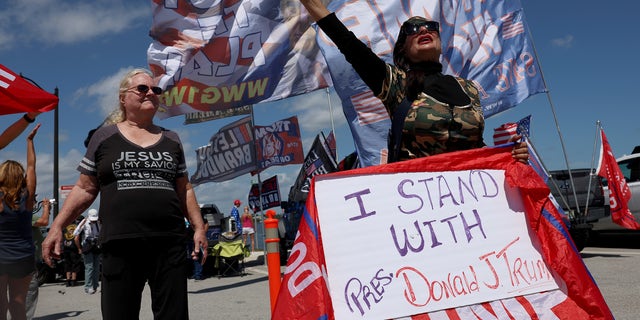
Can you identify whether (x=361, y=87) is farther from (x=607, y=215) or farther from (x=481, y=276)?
(x=607, y=215)

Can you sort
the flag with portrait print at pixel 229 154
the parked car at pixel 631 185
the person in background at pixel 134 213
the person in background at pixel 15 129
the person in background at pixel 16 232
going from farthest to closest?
the flag with portrait print at pixel 229 154, the parked car at pixel 631 185, the person in background at pixel 16 232, the person in background at pixel 15 129, the person in background at pixel 134 213

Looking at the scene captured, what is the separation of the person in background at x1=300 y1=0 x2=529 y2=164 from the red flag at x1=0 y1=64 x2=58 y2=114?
3.21 metres

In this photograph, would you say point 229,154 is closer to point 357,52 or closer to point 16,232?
point 16,232

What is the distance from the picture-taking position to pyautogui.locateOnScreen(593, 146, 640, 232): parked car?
10.9 m

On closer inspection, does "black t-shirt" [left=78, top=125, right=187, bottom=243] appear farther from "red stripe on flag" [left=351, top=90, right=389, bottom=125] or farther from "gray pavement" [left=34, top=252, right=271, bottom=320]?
"red stripe on flag" [left=351, top=90, right=389, bottom=125]

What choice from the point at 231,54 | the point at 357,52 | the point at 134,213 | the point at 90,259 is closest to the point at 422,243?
the point at 357,52

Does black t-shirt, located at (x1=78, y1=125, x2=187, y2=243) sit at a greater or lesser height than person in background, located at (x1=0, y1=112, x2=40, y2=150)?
lesser

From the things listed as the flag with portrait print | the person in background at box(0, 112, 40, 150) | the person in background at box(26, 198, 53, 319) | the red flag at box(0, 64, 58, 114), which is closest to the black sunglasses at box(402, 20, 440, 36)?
the person in background at box(0, 112, 40, 150)

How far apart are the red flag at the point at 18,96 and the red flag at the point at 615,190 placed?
8.79m

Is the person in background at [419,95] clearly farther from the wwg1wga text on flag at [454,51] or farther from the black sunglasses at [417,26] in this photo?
the wwg1wga text on flag at [454,51]

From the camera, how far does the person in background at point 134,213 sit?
101 inches

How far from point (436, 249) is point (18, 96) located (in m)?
3.96

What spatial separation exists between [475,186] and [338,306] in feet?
2.88

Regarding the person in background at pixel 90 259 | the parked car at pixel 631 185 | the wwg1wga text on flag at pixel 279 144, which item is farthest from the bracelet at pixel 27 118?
the parked car at pixel 631 185
